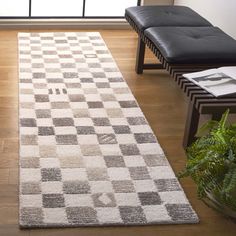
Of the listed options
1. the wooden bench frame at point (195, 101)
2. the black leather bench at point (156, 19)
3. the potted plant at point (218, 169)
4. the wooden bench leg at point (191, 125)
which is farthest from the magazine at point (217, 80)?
the black leather bench at point (156, 19)

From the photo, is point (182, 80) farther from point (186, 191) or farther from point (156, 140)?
point (186, 191)

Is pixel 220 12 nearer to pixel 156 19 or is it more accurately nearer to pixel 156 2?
pixel 156 19

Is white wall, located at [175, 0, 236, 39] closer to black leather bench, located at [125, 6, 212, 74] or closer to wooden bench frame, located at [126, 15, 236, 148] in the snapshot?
black leather bench, located at [125, 6, 212, 74]

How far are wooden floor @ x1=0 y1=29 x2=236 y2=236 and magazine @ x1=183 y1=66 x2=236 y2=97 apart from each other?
1.32 ft

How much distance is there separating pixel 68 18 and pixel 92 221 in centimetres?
321

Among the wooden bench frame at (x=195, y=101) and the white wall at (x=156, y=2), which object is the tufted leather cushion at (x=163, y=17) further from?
the white wall at (x=156, y=2)

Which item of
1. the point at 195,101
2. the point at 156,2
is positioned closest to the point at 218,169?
the point at 195,101

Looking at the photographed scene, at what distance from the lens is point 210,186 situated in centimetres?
215

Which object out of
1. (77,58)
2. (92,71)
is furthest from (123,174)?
(77,58)

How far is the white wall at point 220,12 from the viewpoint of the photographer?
3.88 m

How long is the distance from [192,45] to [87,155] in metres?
1.04

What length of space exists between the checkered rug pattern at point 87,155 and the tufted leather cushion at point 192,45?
17.8 inches

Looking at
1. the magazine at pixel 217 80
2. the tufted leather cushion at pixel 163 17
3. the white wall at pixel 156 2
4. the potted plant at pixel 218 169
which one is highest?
the magazine at pixel 217 80

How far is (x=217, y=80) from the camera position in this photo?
8.96 feet
